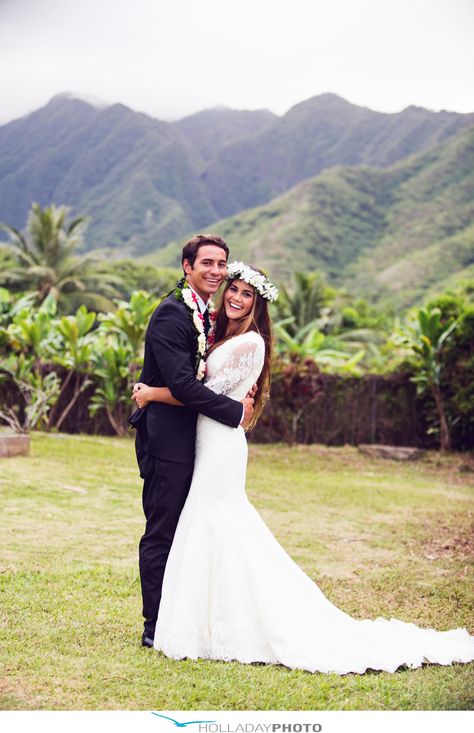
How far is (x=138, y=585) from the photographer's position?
4457 millimetres

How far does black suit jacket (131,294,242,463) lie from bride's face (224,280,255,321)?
0.24 m

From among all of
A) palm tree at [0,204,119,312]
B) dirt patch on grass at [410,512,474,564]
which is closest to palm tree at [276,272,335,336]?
palm tree at [0,204,119,312]

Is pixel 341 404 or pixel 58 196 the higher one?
pixel 58 196

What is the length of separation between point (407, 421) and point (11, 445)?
21.1ft

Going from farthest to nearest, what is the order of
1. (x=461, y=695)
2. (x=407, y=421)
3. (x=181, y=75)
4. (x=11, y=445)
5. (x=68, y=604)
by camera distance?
(x=407, y=421), (x=11, y=445), (x=181, y=75), (x=68, y=604), (x=461, y=695)

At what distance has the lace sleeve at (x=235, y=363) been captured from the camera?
3412 millimetres

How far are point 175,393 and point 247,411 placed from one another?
41 cm

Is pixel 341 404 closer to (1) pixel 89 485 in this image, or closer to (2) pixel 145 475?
(1) pixel 89 485

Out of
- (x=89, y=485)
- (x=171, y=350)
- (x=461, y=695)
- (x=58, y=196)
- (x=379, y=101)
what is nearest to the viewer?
(x=461, y=695)

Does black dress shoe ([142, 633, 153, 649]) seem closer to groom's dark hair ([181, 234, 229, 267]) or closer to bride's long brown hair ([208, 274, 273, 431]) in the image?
bride's long brown hair ([208, 274, 273, 431])

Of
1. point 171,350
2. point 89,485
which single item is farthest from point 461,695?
point 89,485

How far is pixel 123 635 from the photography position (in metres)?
3.53

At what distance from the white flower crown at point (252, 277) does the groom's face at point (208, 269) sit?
0.05 metres

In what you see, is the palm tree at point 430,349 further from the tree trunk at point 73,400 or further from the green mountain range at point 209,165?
the green mountain range at point 209,165
